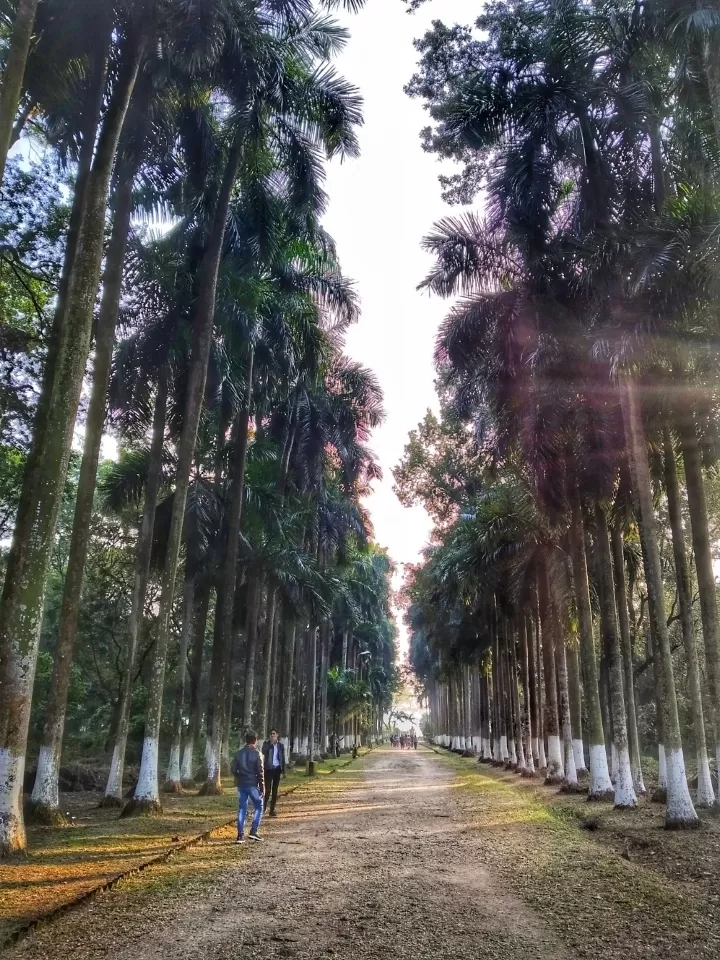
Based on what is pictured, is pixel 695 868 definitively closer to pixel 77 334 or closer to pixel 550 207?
pixel 77 334

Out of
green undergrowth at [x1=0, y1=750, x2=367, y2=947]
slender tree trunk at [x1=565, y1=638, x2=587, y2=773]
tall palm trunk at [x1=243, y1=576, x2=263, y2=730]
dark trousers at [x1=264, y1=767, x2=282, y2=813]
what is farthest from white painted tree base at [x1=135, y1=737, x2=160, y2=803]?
slender tree trunk at [x1=565, y1=638, x2=587, y2=773]

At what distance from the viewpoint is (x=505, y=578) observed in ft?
93.4

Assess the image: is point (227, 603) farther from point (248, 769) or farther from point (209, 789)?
point (248, 769)

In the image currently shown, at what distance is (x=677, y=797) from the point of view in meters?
12.7

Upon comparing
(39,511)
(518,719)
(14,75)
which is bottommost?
(518,719)

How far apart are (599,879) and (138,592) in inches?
479

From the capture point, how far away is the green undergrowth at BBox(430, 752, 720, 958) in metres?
6.48

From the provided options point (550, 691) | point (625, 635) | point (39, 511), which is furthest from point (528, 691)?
point (39, 511)

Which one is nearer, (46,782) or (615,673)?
(46,782)

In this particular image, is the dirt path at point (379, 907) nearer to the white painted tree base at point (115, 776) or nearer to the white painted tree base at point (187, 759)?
the white painted tree base at point (115, 776)

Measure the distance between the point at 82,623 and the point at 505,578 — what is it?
1993 cm

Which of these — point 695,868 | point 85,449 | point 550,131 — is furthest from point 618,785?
point 550,131

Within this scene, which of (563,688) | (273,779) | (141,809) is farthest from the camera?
(563,688)

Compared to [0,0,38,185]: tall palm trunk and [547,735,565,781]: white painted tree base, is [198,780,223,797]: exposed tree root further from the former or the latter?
[0,0,38,185]: tall palm trunk
